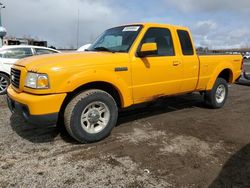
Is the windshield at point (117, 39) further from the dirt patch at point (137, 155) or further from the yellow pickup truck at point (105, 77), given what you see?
the dirt patch at point (137, 155)

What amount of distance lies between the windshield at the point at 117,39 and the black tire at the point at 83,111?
40.4 inches

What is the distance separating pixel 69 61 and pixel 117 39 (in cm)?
148

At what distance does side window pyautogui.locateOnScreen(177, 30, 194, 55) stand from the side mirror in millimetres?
1256

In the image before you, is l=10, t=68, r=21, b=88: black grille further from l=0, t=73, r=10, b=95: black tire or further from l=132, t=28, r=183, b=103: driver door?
l=0, t=73, r=10, b=95: black tire

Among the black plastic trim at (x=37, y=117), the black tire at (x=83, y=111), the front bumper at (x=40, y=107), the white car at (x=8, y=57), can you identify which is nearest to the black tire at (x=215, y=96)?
the black tire at (x=83, y=111)

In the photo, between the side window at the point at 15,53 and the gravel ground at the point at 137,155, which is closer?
the gravel ground at the point at 137,155

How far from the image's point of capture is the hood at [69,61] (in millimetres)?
3998

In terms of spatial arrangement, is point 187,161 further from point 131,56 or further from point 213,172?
point 131,56

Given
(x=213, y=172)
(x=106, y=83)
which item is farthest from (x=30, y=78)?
(x=213, y=172)

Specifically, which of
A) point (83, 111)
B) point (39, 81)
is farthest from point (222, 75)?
point (39, 81)

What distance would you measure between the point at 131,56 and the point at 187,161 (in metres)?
2.00

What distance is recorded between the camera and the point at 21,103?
13.2ft

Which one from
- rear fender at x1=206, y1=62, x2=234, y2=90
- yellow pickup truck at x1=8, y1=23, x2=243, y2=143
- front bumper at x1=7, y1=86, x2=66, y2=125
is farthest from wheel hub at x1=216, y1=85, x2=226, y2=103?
front bumper at x1=7, y1=86, x2=66, y2=125

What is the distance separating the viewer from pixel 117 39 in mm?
5309
